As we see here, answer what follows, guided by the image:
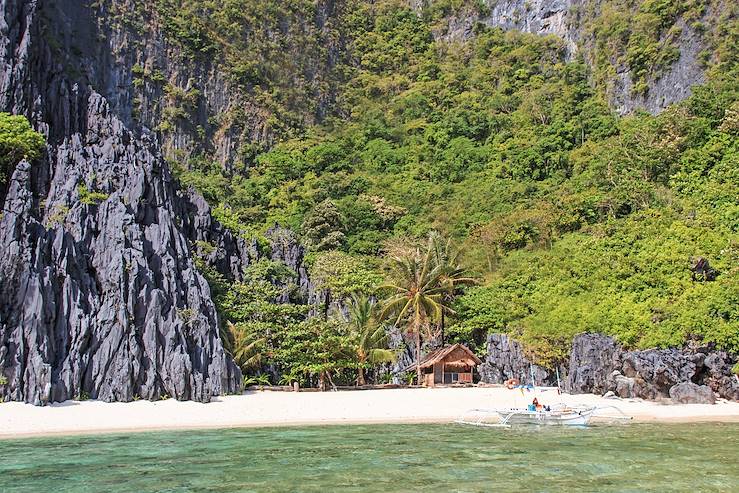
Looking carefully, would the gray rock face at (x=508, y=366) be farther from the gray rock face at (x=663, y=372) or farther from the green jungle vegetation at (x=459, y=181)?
the gray rock face at (x=663, y=372)

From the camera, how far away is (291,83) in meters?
84.1

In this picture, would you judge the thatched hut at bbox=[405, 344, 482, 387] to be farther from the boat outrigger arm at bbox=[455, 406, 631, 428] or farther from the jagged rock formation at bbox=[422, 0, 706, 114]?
the jagged rock formation at bbox=[422, 0, 706, 114]

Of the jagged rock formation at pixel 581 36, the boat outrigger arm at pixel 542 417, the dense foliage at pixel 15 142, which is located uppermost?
the jagged rock formation at pixel 581 36

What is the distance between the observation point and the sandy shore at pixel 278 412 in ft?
70.0

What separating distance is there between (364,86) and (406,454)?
78859 mm

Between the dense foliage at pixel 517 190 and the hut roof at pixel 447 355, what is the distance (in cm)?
241

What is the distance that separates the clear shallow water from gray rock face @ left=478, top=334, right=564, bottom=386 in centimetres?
1521

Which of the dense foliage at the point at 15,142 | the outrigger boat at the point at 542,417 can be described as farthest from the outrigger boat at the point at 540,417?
the dense foliage at the point at 15,142

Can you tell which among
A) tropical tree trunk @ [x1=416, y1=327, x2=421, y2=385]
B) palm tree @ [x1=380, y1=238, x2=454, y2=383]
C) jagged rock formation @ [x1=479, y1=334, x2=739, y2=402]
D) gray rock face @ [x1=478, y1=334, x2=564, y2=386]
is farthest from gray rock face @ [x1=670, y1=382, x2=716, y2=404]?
palm tree @ [x1=380, y1=238, x2=454, y2=383]

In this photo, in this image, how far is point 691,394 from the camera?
25.2 m

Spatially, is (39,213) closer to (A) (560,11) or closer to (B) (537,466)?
(B) (537,466)

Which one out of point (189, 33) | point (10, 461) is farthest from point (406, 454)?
point (189, 33)

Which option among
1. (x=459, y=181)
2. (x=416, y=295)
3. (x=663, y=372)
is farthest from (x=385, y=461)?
(x=459, y=181)

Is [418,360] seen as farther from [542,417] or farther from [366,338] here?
[542,417]
